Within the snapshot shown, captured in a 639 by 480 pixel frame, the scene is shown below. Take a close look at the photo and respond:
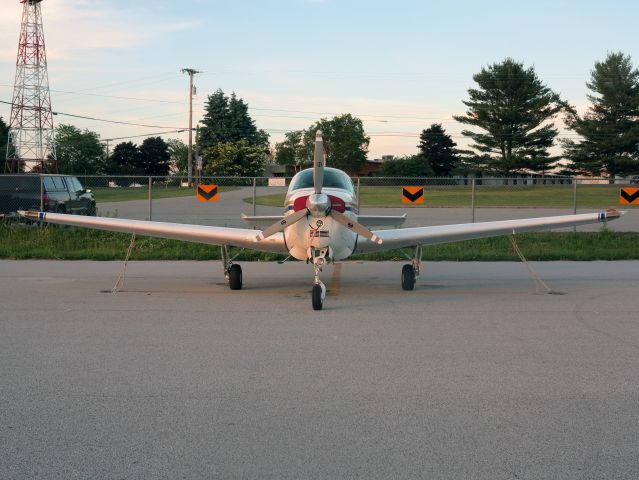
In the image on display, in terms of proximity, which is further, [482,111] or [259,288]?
[482,111]

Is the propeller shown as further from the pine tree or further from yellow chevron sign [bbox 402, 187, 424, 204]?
the pine tree

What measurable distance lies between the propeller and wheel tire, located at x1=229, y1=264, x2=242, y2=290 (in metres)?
1.79

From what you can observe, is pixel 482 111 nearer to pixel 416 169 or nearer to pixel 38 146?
pixel 416 169

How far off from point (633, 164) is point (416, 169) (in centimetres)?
2647

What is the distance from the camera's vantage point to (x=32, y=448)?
4.64 metres

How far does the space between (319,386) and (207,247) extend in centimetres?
1362

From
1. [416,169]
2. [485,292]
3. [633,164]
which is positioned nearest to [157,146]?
[416,169]

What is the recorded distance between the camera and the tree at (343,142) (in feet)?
326

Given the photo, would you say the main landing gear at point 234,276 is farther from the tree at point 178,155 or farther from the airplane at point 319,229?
the tree at point 178,155

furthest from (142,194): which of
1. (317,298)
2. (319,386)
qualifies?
(319,386)

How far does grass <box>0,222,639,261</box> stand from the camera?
18.6m

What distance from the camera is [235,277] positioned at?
1298 centimetres

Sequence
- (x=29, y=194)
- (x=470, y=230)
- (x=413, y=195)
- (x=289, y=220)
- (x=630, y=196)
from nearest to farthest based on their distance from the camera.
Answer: (x=289, y=220)
(x=470, y=230)
(x=413, y=195)
(x=630, y=196)
(x=29, y=194)

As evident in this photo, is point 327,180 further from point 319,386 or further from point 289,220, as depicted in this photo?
point 319,386
